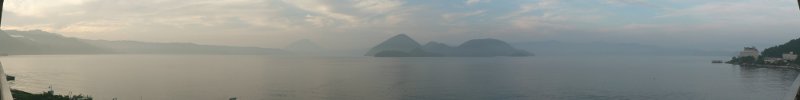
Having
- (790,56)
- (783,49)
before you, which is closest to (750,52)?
(783,49)

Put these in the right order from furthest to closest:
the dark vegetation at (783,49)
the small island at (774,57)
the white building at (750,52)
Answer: the white building at (750,52) → the dark vegetation at (783,49) → the small island at (774,57)

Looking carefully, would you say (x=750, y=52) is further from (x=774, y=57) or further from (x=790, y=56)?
(x=790, y=56)

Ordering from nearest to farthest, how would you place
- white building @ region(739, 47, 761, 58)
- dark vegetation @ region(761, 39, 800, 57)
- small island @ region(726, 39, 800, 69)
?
1. small island @ region(726, 39, 800, 69)
2. dark vegetation @ region(761, 39, 800, 57)
3. white building @ region(739, 47, 761, 58)

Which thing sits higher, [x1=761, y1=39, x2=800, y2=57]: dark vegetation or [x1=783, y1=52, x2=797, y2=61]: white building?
[x1=761, y1=39, x2=800, y2=57]: dark vegetation

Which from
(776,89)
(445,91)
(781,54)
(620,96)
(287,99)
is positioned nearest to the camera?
(287,99)

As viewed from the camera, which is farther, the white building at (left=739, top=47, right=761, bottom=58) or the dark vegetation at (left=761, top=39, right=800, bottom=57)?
the white building at (left=739, top=47, right=761, bottom=58)

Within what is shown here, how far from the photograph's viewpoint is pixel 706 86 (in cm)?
5525

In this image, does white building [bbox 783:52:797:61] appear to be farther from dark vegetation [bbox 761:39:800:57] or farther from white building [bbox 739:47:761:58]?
white building [bbox 739:47:761:58]

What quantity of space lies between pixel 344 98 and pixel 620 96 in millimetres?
20232

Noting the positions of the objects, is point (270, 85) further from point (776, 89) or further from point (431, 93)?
point (776, 89)

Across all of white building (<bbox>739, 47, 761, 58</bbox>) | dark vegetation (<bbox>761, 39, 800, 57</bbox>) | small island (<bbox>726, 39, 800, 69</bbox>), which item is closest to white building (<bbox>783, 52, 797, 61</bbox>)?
small island (<bbox>726, 39, 800, 69</bbox>)

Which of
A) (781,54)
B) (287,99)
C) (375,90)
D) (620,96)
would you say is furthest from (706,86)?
(781,54)

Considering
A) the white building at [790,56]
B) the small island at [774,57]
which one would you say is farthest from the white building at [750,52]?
the white building at [790,56]

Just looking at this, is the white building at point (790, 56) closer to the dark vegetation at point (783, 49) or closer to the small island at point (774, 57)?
the small island at point (774, 57)
